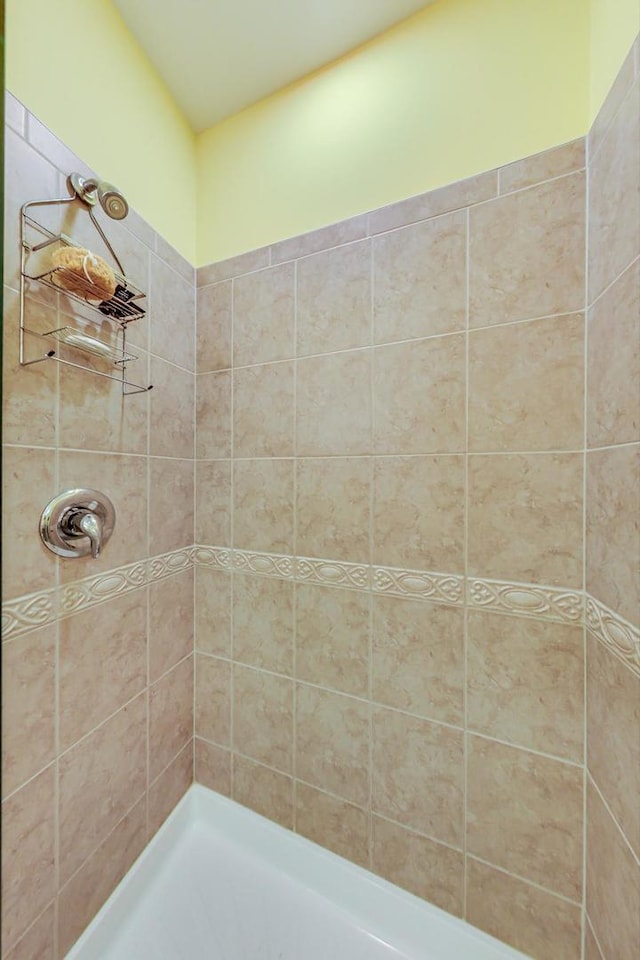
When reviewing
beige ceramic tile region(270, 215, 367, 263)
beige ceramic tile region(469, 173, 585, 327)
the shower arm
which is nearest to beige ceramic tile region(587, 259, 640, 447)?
beige ceramic tile region(469, 173, 585, 327)

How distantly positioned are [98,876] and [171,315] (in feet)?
4.82

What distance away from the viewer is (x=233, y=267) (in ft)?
3.58

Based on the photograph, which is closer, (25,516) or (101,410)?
(25,516)

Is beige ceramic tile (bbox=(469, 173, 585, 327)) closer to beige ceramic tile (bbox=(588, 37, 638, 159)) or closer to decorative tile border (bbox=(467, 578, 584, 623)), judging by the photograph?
beige ceramic tile (bbox=(588, 37, 638, 159))

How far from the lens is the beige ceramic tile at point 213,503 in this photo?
1100mm

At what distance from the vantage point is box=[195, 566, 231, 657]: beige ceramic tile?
1.10 metres

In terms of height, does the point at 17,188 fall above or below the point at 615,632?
above

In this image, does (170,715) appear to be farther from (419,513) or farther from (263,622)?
(419,513)

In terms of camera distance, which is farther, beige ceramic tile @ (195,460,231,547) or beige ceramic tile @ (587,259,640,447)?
beige ceramic tile @ (195,460,231,547)

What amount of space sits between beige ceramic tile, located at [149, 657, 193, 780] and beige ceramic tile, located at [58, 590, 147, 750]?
0.10 m

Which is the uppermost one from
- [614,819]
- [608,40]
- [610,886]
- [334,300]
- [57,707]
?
[608,40]

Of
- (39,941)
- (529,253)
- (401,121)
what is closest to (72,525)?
(39,941)

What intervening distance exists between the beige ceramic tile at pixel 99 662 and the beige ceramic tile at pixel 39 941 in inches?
12.7

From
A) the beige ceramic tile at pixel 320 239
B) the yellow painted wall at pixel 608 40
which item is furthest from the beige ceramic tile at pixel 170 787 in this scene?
the yellow painted wall at pixel 608 40
